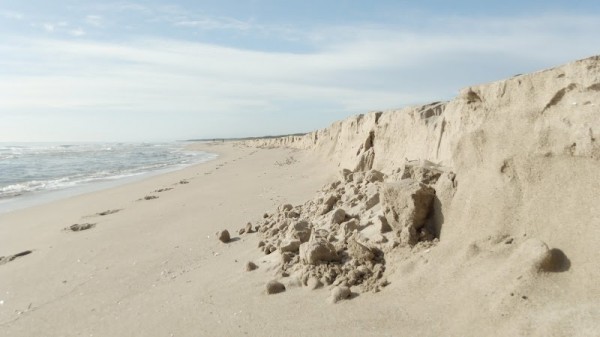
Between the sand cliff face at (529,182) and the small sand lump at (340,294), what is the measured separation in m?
0.66

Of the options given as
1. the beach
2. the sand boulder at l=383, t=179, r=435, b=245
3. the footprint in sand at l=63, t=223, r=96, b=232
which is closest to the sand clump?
the sand boulder at l=383, t=179, r=435, b=245

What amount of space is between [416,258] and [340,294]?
0.56 m

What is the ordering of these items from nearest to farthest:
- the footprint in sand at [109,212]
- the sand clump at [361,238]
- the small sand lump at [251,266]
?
the sand clump at [361,238] → the small sand lump at [251,266] → the footprint in sand at [109,212]

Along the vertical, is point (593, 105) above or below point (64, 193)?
above

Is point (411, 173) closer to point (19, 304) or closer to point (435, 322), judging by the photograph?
point (435, 322)

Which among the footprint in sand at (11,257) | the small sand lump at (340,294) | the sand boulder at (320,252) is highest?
the sand boulder at (320,252)

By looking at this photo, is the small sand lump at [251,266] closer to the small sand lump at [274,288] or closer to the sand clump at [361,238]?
the sand clump at [361,238]

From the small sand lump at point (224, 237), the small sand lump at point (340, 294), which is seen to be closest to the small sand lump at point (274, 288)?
the small sand lump at point (340, 294)

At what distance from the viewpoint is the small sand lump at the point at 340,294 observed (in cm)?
296

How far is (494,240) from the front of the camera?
2.62 metres

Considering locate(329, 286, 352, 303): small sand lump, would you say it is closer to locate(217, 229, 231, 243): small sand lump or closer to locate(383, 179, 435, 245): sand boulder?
locate(383, 179, 435, 245): sand boulder

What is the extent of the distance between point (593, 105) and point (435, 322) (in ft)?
4.56

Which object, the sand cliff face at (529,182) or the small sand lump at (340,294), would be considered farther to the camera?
the small sand lump at (340,294)

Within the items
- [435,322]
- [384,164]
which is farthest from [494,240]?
[384,164]
